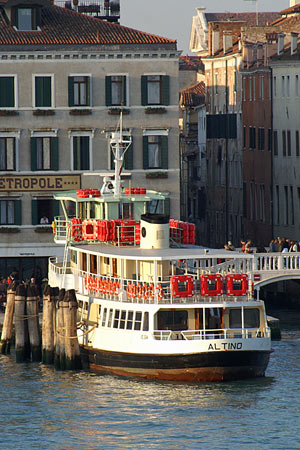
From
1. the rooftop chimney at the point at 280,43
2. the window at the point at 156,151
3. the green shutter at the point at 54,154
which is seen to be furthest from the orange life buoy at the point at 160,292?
the rooftop chimney at the point at 280,43

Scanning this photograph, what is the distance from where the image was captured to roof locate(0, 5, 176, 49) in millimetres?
67562

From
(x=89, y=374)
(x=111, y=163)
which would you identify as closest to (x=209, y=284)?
(x=89, y=374)

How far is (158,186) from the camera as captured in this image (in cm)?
6912

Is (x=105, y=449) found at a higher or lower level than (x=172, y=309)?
lower

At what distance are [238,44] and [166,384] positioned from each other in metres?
54.3

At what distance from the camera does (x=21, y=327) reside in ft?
171

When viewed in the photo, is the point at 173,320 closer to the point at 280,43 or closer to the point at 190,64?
the point at 280,43

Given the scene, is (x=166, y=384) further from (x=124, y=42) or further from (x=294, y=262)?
(x=124, y=42)

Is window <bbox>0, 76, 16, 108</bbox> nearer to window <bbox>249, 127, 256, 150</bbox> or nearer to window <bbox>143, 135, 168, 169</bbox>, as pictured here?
window <bbox>143, 135, 168, 169</bbox>

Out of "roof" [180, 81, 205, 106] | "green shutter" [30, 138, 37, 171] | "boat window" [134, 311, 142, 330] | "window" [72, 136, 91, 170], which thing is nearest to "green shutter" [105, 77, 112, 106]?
"window" [72, 136, 91, 170]

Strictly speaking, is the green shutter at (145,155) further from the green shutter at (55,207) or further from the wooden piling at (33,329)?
the wooden piling at (33,329)

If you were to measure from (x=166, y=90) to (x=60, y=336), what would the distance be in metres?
21.8

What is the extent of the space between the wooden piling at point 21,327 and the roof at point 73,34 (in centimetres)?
1791

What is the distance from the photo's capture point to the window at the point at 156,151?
68.8 m
